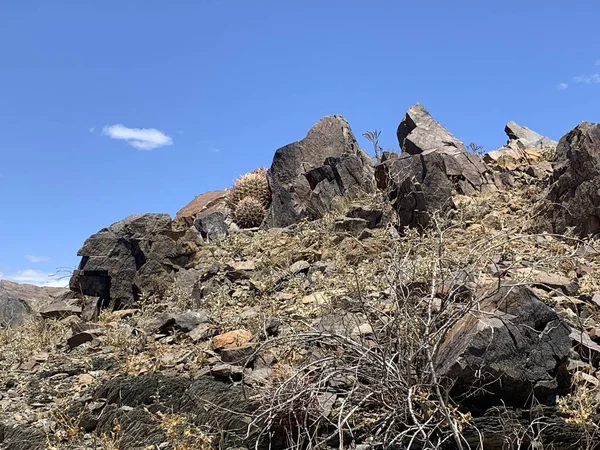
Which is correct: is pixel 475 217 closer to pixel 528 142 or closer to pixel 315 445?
pixel 528 142

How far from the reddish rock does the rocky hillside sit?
2.81 ft

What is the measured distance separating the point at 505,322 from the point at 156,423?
8.68 ft

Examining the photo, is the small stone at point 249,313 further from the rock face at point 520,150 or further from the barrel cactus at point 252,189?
the rock face at point 520,150

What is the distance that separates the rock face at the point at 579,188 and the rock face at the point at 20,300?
711cm

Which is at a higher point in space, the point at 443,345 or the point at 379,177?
the point at 379,177

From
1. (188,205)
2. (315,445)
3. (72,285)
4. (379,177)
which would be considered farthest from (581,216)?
(188,205)

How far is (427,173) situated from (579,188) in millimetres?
2093

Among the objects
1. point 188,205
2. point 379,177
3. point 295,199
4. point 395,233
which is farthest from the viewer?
point 188,205

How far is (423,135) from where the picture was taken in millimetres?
11570

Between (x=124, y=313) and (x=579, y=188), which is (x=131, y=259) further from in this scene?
(x=579, y=188)

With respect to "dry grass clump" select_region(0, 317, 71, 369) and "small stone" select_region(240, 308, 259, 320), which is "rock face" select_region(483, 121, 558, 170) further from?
"dry grass clump" select_region(0, 317, 71, 369)

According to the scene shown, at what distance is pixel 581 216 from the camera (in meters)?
8.27

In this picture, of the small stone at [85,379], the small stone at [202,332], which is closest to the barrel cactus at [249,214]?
the small stone at [202,332]

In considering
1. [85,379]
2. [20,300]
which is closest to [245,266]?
[85,379]
